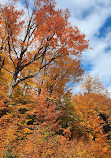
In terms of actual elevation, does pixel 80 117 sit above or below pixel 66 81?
below

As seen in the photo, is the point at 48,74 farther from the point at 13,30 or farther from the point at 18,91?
the point at 13,30

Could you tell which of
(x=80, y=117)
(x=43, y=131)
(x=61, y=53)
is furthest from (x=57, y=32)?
(x=80, y=117)

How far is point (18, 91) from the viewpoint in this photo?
14539 mm

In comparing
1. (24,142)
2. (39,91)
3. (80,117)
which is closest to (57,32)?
(39,91)

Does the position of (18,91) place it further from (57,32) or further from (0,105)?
(57,32)

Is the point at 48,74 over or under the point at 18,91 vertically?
over

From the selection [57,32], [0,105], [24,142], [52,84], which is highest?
[57,32]

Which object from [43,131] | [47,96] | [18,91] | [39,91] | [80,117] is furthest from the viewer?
[80,117]

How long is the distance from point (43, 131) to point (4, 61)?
10.1 metres

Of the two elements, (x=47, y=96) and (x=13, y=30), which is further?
(x=47, y=96)

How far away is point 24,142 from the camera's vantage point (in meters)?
7.96

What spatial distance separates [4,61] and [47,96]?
7602 mm

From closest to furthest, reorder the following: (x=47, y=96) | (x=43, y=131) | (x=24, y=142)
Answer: (x=24, y=142) → (x=43, y=131) → (x=47, y=96)

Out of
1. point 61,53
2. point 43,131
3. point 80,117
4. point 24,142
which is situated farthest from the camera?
point 80,117
